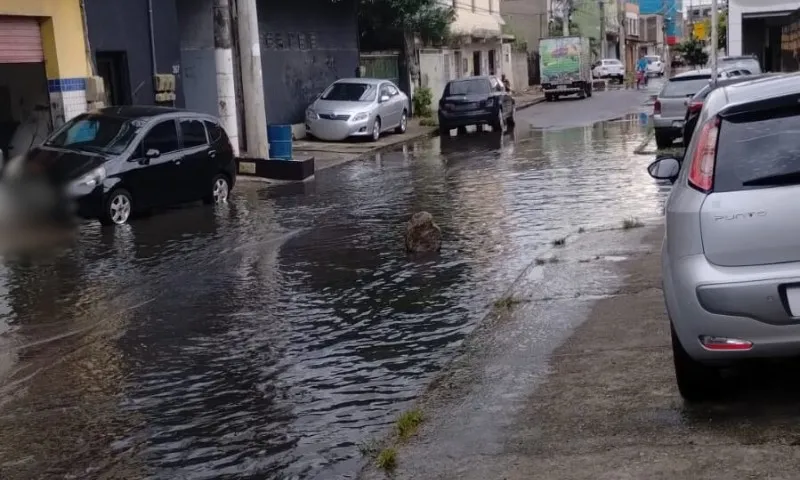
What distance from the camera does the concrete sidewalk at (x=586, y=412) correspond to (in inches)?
193

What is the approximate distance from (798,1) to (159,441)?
31.4 metres

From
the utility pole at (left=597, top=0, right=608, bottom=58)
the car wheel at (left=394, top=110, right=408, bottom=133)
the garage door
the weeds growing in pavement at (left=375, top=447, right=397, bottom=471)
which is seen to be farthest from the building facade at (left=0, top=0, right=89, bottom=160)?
the utility pole at (left=597, top=0, right=608, bottom=58)

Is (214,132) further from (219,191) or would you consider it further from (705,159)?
(705,159)

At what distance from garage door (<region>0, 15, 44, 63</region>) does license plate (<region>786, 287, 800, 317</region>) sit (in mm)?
15359

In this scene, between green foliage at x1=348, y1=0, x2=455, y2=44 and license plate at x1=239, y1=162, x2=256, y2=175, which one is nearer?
license plate at x1=239, y1=162, x2=256, y2=175

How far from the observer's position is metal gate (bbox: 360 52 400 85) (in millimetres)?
35469

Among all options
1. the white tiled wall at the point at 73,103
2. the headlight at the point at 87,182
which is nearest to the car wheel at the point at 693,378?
the headlight at the point at 87,182

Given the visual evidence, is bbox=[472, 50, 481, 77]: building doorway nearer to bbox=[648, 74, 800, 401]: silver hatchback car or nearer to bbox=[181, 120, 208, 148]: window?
bbox=[181, 120, 208, 148]: window

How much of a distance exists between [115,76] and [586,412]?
16.5m

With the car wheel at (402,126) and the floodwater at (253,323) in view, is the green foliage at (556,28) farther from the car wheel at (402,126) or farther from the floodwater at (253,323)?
the floodwater at (253,323)

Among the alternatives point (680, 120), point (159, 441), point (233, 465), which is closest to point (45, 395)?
point (159, 441)

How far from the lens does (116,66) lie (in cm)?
2034

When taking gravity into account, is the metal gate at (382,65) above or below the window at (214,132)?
above

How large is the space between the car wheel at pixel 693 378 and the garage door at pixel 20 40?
48.3 ft
